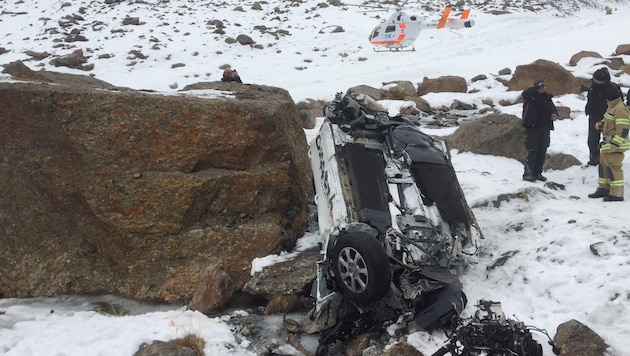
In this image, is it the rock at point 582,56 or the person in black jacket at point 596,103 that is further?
the rock at point 582,56

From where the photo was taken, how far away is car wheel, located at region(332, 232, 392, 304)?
3943 mm

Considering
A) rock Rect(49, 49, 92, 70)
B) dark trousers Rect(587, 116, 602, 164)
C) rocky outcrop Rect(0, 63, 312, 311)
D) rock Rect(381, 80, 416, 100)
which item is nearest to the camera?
rocky outcrop Rect(0, 63, 312, 311)

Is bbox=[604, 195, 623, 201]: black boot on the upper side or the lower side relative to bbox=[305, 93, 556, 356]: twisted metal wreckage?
lower

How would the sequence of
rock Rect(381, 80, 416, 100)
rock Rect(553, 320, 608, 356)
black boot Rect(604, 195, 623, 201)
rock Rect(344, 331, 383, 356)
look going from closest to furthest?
rock Rect(553, 320, 608, 356), rock Rect(344, 331, 383, 356), black boot Rect(604, 195, 623, 201), rock Rect(381, 80, 416, 100)

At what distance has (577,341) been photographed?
11.5 feet

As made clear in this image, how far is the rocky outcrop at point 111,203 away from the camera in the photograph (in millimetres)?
5082

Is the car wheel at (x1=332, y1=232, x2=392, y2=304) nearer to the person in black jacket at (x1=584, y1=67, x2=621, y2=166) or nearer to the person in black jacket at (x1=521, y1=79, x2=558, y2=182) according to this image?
the person in black jacket at (x1=521, y1=79, x2=558, y2=182)

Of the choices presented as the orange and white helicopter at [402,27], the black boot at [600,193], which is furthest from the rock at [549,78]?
the black boot at [600,193]

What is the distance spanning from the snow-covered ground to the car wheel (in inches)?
21.5

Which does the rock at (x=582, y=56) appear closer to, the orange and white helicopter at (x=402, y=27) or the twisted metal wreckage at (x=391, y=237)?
the orange and white helicopter at (x=402, y=27)

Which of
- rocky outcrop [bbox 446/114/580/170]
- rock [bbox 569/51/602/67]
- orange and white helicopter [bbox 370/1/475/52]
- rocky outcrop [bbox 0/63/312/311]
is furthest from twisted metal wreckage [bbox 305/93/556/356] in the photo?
rock [bbox 569/51/602/67]

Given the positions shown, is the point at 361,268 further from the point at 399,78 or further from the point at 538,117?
the point at 399,78

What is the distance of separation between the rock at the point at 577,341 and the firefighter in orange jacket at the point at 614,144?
390 centimetres

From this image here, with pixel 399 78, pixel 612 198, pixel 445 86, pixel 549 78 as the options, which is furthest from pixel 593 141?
pixel 399 78
